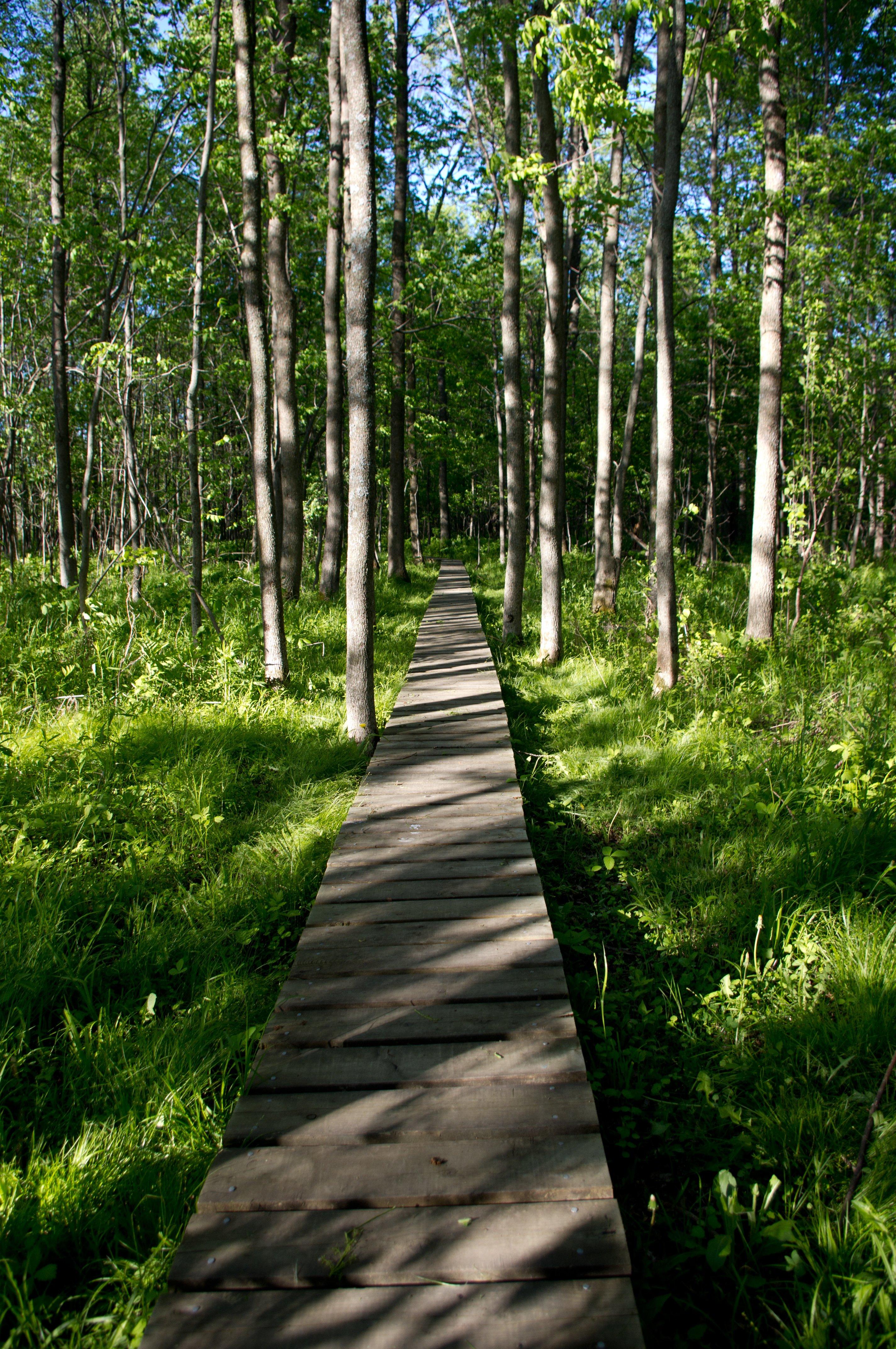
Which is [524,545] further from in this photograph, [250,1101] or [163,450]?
[163,450]

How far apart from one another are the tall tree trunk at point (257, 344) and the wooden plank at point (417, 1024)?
179 inches

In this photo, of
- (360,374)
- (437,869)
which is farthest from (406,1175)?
(360,374)

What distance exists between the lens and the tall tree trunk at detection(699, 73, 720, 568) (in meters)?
13.6

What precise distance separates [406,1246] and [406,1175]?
18 centimetres

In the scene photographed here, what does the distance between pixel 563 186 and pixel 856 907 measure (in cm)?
739

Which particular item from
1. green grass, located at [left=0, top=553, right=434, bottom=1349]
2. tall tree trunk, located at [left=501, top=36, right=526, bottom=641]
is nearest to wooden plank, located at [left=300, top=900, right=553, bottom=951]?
green grass, located at [left=0, top=553, right=434, bottom=1349]

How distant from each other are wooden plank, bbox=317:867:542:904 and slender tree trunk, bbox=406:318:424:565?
1588 cm

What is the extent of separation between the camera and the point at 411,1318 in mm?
1444

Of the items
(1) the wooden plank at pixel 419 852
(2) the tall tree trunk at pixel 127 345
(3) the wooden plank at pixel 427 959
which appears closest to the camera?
(3) the wooden plank at pixel 427 959

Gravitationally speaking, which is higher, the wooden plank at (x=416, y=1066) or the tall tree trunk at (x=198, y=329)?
the tall tree trunk at (x=198, y=329)

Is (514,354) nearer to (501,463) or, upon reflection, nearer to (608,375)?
(608,375)

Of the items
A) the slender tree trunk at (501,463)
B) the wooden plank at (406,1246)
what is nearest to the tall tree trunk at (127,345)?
the wooden plank at (406,1246)

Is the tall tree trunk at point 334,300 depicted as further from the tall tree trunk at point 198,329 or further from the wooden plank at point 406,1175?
the wooden plank at point 406,1175

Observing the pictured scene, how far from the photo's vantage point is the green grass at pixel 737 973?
177 cm
